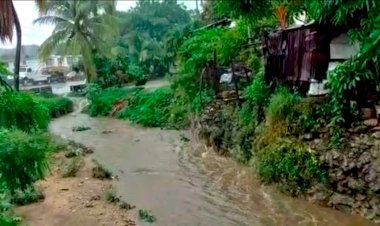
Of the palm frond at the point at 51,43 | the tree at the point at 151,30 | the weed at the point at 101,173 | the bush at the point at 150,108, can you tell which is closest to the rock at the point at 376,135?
the weed at the point at 101,173

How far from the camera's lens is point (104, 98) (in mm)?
24672

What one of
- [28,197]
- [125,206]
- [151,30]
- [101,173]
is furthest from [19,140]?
[151,30]

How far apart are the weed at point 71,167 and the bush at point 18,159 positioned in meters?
7.15

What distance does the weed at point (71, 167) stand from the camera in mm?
10711

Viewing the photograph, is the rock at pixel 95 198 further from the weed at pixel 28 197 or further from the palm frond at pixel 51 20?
the palm frond at pixel 51 20

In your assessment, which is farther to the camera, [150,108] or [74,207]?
[150,108]

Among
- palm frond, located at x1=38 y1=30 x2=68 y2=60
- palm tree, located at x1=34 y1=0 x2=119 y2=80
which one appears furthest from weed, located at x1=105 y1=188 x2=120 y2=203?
palm frond, located at x1=38 y1=30 x2=68 y2=60

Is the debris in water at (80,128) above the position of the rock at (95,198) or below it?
below

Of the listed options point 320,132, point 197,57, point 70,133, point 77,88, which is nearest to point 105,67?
point 77,88

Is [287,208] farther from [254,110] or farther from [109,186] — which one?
[109,186]

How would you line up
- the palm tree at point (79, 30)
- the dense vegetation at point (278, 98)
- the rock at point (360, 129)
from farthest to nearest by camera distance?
the palm tree at point (79, 30), the rock at point (360, 129), the dense vegetation at point (278, 98)

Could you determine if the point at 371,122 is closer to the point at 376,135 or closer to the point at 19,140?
the point at 376,135

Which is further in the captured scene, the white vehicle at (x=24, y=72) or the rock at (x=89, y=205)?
the white vehicle at (x=24, y=72)

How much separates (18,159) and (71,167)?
302 inches
